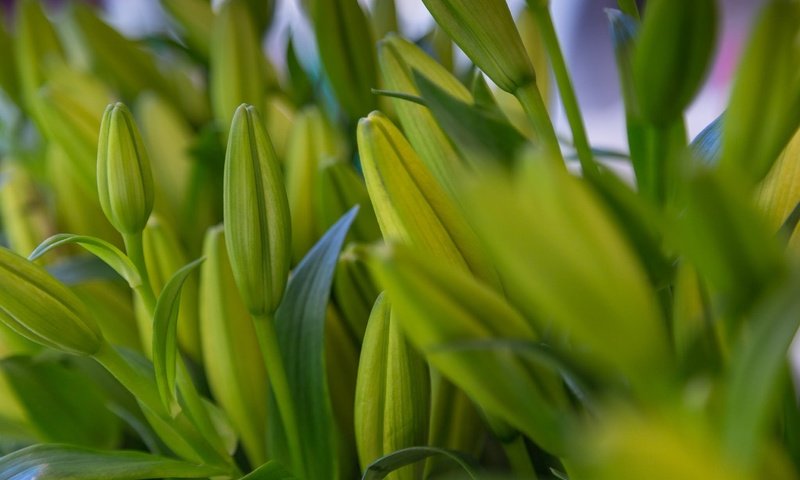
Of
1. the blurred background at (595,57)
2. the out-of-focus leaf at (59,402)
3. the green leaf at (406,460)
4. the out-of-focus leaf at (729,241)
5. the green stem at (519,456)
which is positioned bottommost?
the blurred background at (595,57)

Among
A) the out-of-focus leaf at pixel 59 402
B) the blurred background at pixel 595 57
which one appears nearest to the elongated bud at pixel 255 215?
the out-of-focus leaf at pixel 59 402

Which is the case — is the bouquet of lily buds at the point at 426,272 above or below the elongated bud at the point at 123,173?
below

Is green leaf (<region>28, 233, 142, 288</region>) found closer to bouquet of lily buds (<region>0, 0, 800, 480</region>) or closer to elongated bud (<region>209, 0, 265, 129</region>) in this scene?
bouquet of lily buds (<region>0, 0, 800, 480</region>)

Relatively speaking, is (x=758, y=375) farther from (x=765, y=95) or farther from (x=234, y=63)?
(x=234, y=63)

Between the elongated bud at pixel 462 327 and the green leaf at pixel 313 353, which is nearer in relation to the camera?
the elongated bud at pixel 462 327

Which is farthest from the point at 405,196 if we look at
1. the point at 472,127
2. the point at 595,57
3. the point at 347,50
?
the point at 595,57

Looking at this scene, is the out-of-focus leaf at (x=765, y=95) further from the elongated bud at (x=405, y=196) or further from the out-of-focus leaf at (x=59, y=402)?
the out-of-focus leaf at (x=59, y=402)

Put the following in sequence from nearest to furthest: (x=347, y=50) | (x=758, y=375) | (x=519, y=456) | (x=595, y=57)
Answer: (x=758, y=375) → (x=519, y=456) → (x=347, y=50) → (x=595, y=57)
